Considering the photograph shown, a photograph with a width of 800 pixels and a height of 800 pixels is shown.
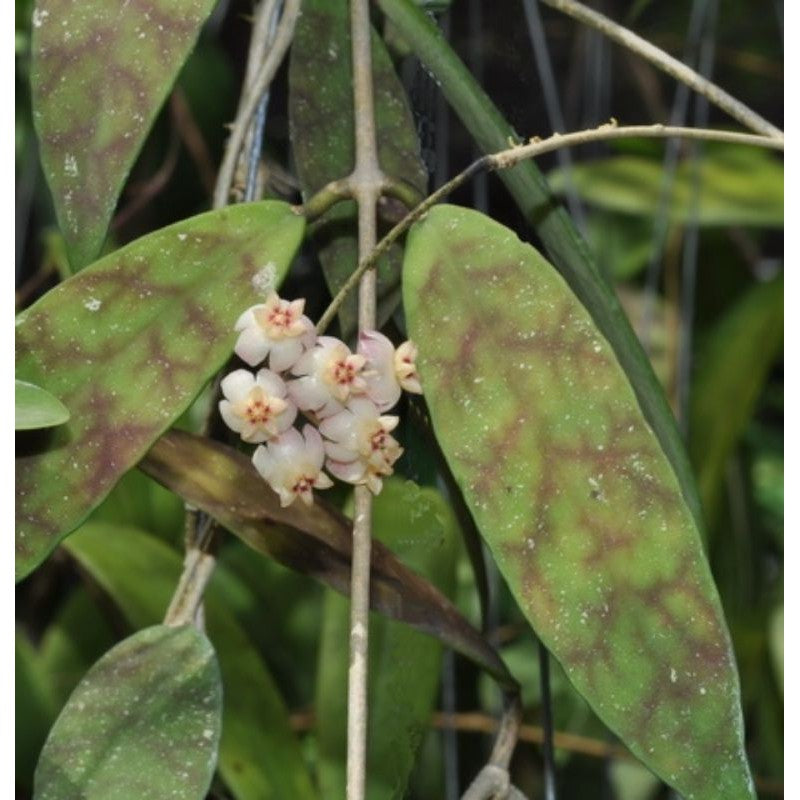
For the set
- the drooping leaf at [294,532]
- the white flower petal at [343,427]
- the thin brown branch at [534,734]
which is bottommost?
the thin brown branch at [534,734]

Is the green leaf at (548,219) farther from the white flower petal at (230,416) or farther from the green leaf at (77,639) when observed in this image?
the green leaf at (77,639)

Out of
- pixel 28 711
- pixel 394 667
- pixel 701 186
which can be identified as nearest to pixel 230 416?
pixel 394 667

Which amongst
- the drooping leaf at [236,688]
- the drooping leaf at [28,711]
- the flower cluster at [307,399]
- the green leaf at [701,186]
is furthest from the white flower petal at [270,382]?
the green leaf at [701,186]

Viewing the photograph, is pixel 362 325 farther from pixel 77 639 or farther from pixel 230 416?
pixel 77 639

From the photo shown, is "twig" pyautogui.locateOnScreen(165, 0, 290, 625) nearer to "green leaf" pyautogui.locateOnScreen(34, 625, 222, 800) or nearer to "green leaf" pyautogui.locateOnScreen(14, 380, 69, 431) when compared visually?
"green leaf" pyautogui.locateOnScreen(34, 625, 222, 800)

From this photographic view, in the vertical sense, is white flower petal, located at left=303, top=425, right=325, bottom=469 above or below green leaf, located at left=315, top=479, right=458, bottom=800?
above

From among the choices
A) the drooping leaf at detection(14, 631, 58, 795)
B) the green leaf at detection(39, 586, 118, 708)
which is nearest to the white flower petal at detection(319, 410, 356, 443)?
the drooping leaf at detection(14, 631, 58, 795)
